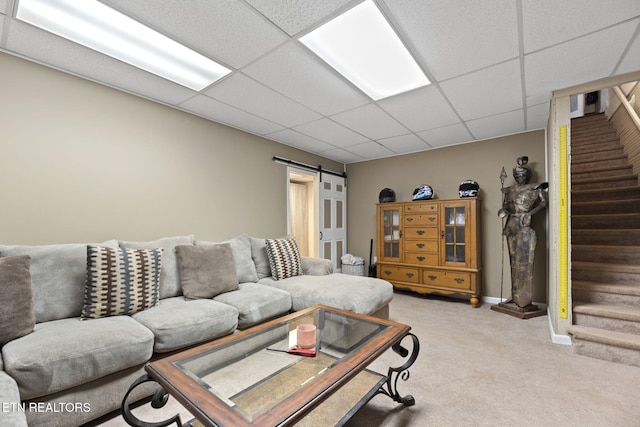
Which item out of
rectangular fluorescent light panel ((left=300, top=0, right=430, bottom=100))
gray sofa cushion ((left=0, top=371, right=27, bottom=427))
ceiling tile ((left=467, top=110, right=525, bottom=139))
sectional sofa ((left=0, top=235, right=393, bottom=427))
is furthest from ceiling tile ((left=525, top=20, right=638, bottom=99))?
gray sofa cushion ((left=0, top=371, right=27, bottom=427))

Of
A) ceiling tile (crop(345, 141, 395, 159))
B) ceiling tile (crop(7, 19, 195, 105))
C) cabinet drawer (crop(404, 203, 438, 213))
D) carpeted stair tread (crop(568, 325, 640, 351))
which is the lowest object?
carpeted stair tread (crop(568, 325, 640, 351))

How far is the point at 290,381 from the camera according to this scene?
1295 mm

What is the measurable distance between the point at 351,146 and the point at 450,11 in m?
2.77

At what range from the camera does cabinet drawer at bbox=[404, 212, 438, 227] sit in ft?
13.4

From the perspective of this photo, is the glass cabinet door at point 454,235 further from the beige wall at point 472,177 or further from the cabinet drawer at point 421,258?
the beige wall at point 472,177

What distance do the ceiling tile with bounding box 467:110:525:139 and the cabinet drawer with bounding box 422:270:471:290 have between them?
197 centimetres

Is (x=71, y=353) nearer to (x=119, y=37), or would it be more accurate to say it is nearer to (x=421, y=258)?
(x=119, y=37)

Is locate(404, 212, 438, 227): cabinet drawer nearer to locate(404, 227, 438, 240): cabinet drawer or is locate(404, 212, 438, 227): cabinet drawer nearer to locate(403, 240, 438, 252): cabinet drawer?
locate(404, 227, 438, 240): cabinet drawer

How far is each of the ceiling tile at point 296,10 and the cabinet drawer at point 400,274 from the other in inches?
141

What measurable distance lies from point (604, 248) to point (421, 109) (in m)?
2.69

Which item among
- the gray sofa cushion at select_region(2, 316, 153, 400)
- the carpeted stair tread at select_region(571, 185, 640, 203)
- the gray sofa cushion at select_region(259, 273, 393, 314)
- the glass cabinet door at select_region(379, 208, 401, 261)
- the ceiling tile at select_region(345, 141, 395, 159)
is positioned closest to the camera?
the gray sofa cushion at select_region(2, 316, 153, 400)

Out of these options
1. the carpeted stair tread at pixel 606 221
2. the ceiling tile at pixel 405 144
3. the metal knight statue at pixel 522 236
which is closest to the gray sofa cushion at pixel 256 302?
the ceiling tile at pixel 405 144

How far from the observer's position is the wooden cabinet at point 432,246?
3811mm

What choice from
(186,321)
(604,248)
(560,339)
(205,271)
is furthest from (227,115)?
(604,248)
